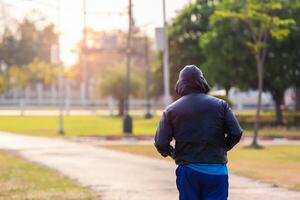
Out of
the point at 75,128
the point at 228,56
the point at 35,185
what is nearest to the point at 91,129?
the point at 75,128

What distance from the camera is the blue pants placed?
630 cm

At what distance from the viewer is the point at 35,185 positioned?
1344 centimetres

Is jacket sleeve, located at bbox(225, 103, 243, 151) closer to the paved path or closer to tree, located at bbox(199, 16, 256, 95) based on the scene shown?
the paved path

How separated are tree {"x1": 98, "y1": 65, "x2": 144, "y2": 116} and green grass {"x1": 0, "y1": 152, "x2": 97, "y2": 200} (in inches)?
1709

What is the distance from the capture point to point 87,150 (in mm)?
23297

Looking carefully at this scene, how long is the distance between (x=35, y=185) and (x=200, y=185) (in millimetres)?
7577

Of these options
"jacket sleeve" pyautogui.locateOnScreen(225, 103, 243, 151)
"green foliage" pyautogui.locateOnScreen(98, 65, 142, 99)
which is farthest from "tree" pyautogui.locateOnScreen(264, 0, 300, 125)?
"jacket sleeve" pyautogui.locateOnScreen(225, 103, 243, 151)

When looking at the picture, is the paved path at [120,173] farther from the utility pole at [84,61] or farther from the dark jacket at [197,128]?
the utility pole at [84,61]

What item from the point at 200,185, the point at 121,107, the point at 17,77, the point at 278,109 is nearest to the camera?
the point at 200,185

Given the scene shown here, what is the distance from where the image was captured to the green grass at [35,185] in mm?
11867

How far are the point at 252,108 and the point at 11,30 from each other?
4068 centimetres

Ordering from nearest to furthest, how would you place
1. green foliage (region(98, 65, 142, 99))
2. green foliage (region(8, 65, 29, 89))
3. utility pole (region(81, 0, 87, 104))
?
1. utility pole (region(81, 0, 87, 104))
2. green foliage (region(98, 65, 142, 99))
3. green foliage (region(8, 65, 29, 89))

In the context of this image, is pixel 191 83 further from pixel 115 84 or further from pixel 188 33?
pixel 115 84

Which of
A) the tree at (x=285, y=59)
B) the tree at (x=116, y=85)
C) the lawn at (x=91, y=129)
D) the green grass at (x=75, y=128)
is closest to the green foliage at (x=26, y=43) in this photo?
the tree at (x=116, y=85)
